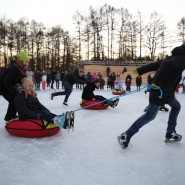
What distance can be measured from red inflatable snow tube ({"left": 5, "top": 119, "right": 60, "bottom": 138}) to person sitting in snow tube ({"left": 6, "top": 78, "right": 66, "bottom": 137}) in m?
0.02

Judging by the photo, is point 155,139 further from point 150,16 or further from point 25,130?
point 150,16

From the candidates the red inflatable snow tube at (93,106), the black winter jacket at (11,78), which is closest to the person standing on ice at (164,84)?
the black winter jacket at (11,78)

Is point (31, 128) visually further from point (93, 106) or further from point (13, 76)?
point (93, 106)

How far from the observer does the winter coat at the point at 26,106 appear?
169 inches

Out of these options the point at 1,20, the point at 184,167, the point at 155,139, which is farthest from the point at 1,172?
the point at 1,20

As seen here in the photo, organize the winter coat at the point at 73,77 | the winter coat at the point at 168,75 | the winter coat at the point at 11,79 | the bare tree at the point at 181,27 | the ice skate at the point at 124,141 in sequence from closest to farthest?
1. the winter coat at the point at 168,75
2. the ice skate at the point at 124,141
3. the winter coat at the point at 11,79
4. the winter coat at the point at 73,77
5. the bare tree at the point at 181,27

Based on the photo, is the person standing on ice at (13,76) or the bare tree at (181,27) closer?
the person standing on ice at (13,76)

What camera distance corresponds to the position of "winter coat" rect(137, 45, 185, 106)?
11.7 feet

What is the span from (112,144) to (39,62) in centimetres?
4163

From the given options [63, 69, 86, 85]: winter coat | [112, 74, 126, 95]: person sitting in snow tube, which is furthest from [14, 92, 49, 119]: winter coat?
[112, 74, 126, 95]: person sitting in snow tube

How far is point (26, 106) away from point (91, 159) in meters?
1.69

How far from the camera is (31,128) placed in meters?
4.17

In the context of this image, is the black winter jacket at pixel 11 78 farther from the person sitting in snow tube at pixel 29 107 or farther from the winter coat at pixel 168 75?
the winter coat at pixel 168 75

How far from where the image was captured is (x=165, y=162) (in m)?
3.20
